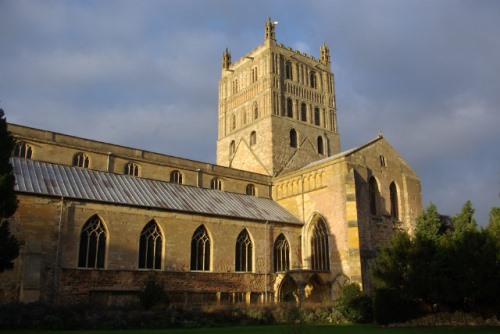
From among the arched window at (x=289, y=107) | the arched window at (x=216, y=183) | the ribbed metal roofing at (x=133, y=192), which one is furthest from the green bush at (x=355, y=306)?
the arched window at (x=289, y=107)

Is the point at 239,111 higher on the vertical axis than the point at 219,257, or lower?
higher

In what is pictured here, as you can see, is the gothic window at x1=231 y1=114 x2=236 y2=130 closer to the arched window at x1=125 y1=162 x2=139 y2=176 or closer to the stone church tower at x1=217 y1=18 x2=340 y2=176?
the stone church tower at x1=217 y1=18 x2=340 y2=176

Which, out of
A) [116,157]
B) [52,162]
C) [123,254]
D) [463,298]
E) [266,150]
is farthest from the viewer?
[266,150]

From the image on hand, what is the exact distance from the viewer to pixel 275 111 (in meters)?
48.5

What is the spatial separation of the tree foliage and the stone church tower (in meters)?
22.7

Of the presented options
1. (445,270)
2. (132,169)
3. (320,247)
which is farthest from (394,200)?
(132,169)

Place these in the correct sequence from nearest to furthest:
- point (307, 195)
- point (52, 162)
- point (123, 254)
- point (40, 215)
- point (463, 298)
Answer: point (463, 298) < point (40, 215) < point (123, 254) < point (52, 162) < point (307, 195)

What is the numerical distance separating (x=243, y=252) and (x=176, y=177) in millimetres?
8512

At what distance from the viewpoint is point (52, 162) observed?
1242 inches

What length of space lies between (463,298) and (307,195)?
57.1ft

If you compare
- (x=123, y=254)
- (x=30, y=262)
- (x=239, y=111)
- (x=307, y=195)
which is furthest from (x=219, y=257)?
Answer: (x=239, y=111)

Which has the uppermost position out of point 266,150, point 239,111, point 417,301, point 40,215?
point 239,111

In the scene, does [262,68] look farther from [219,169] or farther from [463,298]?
[463,298]

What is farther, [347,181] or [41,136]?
[347,181]
